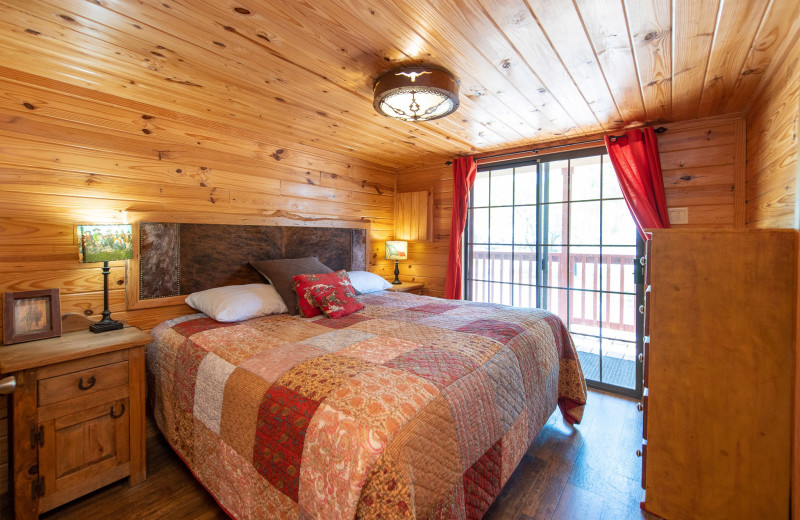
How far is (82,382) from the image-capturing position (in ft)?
5.26

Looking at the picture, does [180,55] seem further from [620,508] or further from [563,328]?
[620,508]

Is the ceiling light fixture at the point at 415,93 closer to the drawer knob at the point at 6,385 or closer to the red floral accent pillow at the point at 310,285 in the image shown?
the red floral accent pillow at the point at 310,285

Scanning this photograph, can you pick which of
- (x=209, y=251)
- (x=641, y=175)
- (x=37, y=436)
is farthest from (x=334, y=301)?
(x=641, y=175)

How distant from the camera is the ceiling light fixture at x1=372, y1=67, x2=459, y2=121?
1.79m

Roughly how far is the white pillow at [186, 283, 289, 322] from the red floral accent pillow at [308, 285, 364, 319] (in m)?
0.26

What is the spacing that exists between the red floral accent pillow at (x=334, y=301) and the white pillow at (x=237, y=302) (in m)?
0.26

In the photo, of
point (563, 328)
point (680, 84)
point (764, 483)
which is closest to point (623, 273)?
point (563, 328)

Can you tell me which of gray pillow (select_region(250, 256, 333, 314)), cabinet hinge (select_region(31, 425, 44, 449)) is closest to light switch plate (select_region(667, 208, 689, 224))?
gray pillow (select_region(250, 256, 333, 314))

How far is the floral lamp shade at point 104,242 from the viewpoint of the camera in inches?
70.8

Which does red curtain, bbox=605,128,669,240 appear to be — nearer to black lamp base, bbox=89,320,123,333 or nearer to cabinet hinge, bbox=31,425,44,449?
black lamp base, bbox=89,320,123,333

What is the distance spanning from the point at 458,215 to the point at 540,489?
2.51 meters

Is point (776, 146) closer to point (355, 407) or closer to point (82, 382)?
point (355, 407)

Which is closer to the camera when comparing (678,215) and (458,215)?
(678,215)

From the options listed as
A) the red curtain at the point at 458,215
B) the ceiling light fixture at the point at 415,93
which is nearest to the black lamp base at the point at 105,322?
the ceiling light fixture at the point at 415,93
